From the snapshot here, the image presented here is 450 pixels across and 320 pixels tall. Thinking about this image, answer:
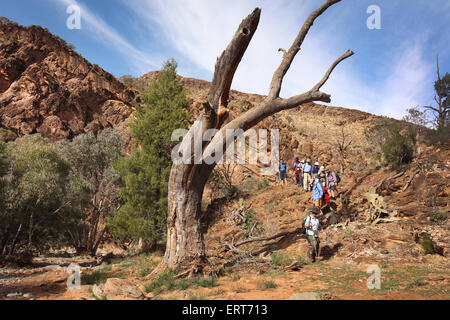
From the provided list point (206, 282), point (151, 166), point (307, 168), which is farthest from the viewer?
point (307, 168)

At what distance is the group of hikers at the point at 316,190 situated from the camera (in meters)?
6.85

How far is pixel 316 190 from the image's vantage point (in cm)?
937

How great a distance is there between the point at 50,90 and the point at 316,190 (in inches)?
1185

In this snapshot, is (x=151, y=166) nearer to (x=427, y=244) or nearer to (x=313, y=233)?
(x=313, y=233)

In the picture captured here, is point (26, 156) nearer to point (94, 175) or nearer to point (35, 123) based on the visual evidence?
point (94, 175)

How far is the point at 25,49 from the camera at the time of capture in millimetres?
28516

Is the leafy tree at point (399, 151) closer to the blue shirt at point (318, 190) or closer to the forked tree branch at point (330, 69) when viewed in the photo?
the blue shirt at point (318, 190)

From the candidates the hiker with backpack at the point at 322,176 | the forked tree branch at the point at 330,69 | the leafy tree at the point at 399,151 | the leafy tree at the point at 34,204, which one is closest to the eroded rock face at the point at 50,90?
the leafy tree at the point at 34,204

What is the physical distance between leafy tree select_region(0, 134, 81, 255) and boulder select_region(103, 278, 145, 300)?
777 centimetres

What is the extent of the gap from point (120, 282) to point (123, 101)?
3117 centimetres

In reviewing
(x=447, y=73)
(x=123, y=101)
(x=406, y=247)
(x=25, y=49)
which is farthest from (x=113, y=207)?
(x=447, y=73)

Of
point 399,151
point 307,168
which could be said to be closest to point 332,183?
point 307,168

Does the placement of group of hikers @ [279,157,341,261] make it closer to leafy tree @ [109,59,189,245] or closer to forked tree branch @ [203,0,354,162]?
forked tree branch @ [203,0,354,162]

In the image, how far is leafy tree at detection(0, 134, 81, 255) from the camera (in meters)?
10.1
